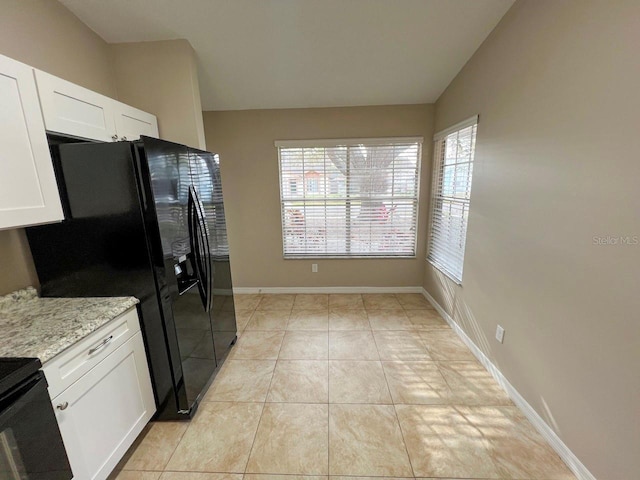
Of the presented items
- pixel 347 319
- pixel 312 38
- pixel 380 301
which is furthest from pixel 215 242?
pixel 380 301

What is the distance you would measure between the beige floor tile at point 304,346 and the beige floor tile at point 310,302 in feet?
1.84

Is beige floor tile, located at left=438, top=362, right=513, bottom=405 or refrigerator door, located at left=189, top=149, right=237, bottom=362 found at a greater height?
refrigerator door, located at left=189, top=149, right=237, bottom=362

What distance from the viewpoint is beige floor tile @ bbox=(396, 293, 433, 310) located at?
10.6 feet

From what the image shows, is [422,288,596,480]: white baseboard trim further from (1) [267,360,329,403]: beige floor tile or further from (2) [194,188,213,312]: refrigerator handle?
(2) [194,188,213,312]: refrigerator handle

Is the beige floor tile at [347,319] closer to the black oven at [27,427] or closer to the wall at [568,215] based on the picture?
the wall at [568,215]

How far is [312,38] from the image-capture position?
85.1 inches

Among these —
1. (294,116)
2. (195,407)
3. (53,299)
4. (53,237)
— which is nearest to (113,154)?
(53,237)

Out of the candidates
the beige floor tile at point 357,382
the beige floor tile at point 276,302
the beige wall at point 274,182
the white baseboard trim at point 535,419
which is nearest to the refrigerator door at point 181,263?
the beige floor tile at point 357,382

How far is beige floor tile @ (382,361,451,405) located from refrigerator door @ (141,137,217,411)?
1.43 m

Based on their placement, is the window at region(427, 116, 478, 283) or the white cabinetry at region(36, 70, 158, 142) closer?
the white cabinetry at region(36, 70, 158, 142)

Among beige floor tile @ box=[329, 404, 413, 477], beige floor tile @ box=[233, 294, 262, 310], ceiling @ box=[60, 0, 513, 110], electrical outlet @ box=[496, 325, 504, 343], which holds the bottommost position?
beige floor tile @ box=[329, 404, 413, 477]

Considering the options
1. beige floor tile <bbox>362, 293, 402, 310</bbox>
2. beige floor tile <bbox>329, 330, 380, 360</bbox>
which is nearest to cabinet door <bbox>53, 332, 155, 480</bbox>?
beige floor tile <bbox>329, 330, 380, 360</bbox>

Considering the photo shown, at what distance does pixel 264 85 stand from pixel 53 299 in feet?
8.25

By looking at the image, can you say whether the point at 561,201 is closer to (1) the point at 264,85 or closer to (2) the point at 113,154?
(2) the point at 113,154
